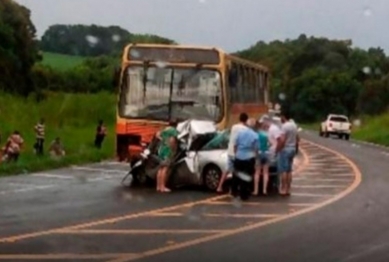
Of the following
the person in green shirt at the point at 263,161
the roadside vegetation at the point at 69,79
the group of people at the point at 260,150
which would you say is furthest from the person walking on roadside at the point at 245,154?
the roadside vegetation at the point at 69,79

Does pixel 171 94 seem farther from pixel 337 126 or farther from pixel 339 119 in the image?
pixel 337 126

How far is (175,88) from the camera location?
27031 millimetres

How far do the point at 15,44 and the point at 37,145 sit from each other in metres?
8.82

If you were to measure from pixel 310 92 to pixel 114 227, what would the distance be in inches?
1769

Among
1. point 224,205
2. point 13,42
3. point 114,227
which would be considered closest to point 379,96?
point 13,42

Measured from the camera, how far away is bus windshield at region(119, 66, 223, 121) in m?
27.0

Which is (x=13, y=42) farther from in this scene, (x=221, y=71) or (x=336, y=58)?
(x=221, y=71)

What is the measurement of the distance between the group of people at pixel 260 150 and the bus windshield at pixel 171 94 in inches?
98.7

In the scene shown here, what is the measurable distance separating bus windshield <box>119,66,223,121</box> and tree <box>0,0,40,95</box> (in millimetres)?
13654

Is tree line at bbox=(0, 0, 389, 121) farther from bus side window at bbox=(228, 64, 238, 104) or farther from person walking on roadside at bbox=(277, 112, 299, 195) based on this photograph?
person walking on roadside at bbox=(277, 112, 299, 195)

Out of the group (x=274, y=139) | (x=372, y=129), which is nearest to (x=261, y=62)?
(x=274, y=139)

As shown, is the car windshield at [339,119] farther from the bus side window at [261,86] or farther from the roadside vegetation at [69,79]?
the bus side window at [261,86]

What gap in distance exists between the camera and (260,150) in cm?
Result: 2334

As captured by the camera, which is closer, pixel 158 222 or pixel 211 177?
pixel 158 222
